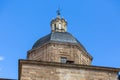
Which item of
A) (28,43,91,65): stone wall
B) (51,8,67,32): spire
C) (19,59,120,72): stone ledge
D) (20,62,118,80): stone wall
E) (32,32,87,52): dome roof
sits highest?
(51,8,67,32): spire

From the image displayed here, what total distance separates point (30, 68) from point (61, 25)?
24.5 feet

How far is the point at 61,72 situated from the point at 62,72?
0.07m

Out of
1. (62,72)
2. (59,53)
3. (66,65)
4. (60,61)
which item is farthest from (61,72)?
(59,53)

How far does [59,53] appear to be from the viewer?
86.5ft

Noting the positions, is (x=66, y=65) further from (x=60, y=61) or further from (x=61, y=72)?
(x=60, y=61)

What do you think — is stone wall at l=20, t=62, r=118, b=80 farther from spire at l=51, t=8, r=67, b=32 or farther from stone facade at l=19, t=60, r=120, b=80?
spire at l=51, t=8, r=67, b=32

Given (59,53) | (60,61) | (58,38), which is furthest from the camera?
(58,38)

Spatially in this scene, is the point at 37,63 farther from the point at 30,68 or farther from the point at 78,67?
the point at 78,67

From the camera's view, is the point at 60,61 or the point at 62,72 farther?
the point at 60,61

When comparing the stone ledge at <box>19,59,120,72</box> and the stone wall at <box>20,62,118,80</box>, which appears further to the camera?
the stone ledge at <box>19,59,120,72</box>

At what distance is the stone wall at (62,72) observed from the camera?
23.1 m

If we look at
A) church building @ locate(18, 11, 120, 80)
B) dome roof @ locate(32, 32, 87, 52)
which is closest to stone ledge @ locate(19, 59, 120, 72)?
church building @ locate(18, 11, 120, 80)

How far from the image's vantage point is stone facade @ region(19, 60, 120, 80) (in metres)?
23.1

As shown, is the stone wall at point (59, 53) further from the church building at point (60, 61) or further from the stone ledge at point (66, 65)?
the stone ledge at point (66, 65)
